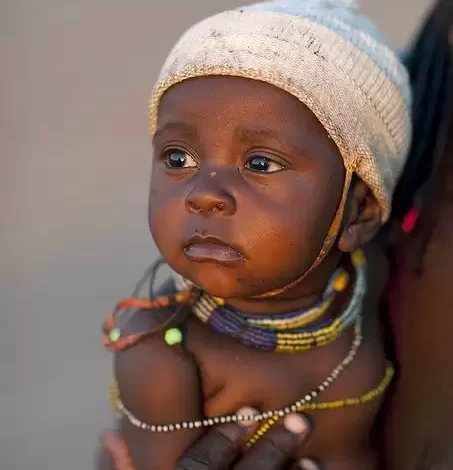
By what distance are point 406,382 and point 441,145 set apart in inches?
10.9

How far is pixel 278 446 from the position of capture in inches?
33.0

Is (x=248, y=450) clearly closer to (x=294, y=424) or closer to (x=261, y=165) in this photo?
(x=294, y=424)

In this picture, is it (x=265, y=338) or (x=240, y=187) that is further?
(x=265, y=338)

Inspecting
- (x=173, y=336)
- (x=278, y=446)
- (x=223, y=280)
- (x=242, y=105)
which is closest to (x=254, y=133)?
(x=242, y=105)

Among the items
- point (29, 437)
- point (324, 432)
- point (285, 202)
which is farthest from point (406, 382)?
point (29, 437)

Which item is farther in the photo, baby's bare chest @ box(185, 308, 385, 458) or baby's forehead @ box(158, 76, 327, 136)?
baby's bare chest @ box(185, 308, 385, 458)

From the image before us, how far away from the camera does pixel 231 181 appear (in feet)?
2.39

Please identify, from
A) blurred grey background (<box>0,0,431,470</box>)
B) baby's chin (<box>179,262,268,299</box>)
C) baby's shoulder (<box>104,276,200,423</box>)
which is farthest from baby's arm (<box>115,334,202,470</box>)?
blurred grey background (<box>0,0,431,470</box>)

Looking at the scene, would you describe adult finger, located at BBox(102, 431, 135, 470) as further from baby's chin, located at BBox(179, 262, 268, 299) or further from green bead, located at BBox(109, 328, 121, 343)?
baby's chin, located at BBox(179, 262, 268, 299)

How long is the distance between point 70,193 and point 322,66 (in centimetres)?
105

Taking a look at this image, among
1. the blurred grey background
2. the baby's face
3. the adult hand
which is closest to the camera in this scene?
the baby's face

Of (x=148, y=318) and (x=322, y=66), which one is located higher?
(x=322, y=66)

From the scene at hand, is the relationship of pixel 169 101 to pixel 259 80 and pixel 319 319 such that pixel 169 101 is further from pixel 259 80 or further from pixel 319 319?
pixel 319 319

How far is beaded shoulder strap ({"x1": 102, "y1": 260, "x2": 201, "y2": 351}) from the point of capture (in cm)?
84
